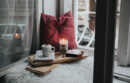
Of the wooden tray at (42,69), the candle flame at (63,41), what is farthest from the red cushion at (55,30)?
the wooden tray at (42,69)

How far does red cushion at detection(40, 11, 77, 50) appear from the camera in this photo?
5.61 feet

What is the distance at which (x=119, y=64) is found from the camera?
1.44 m

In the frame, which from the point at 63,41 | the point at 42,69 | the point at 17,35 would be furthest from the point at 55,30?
the point at 42,69

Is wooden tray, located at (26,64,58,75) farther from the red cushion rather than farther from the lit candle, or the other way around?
the red cushion

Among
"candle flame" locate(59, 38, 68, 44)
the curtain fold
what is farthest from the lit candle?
"candle flame" locate(59, 38, 68, 44)

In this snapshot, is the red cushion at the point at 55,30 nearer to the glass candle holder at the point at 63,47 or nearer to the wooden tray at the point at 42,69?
the glass candle holder at the point at 63,47

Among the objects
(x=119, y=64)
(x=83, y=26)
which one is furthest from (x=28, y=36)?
(x=119, y=64)

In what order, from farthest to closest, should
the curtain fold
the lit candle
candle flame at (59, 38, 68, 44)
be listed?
1. candle flame at (59, 38, 68, 44)
2. the lit candle
3. the curtain fold

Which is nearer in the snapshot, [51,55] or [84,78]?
[84,78]

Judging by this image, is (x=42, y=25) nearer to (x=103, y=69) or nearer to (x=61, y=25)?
(x=61, y=25)

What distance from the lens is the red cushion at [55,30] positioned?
1.71m

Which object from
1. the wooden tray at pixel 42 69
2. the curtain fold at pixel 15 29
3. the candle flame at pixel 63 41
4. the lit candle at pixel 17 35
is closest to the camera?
the wooden tray at pixel 42 69

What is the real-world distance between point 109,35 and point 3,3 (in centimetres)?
94

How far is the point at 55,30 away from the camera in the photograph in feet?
5.73
